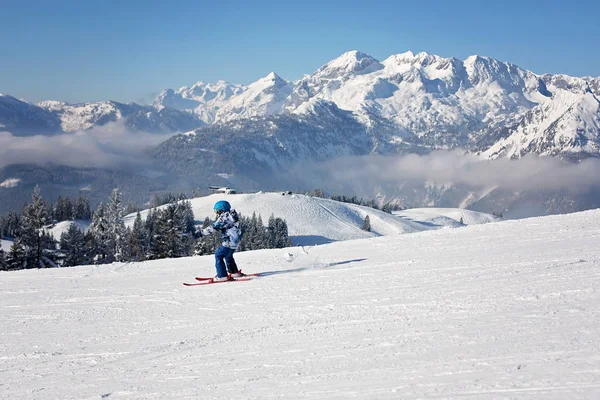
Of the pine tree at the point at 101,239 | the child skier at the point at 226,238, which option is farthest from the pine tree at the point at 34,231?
the child skier at the point at 226,238

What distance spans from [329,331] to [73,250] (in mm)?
54141

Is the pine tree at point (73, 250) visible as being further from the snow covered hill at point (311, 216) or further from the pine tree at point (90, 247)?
the snow covered hill at point (311, 216)

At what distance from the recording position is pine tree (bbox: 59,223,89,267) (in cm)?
5434

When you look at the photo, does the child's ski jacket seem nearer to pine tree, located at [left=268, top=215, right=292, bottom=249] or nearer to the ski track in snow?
the ski track in snow

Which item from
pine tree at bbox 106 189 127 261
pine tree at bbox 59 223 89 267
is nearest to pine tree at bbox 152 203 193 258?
pine tree at bbox 59 223 89 267

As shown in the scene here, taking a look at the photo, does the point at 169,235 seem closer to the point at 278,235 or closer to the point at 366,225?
the point at 278,235

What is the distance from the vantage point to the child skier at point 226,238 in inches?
597

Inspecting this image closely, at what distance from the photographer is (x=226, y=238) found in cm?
1539

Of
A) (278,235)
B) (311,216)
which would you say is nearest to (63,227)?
(278,235)

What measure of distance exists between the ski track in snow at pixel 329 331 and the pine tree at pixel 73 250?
41898 mm

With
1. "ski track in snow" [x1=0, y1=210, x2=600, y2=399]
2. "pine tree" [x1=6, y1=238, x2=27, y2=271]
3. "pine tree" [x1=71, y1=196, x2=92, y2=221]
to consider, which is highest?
"pine tree" [x1=71, y1=196, x2=92, y2=221]

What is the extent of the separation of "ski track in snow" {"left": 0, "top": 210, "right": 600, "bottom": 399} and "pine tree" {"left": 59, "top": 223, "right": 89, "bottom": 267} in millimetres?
41898

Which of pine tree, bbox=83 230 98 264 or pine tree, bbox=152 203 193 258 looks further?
pine tree, bbox=83 230 98 264

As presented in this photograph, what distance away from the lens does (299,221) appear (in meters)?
131
